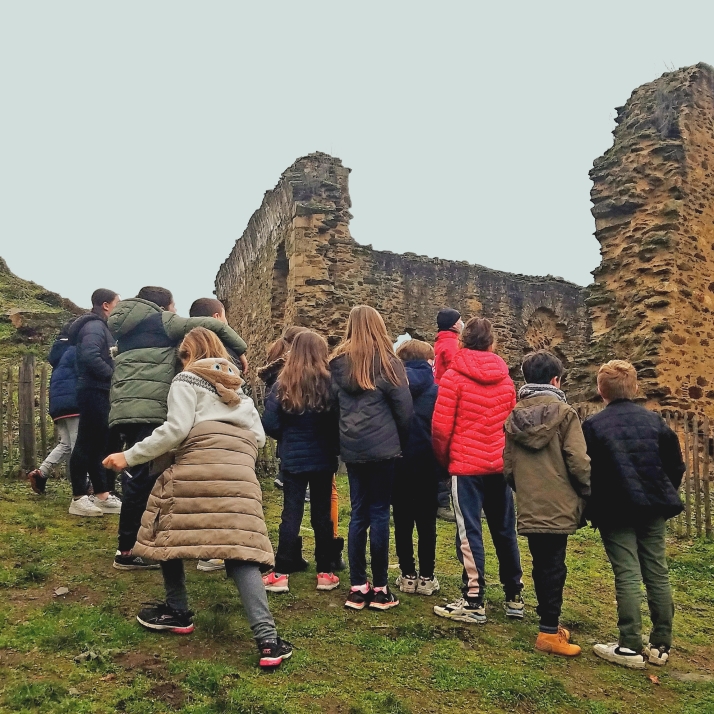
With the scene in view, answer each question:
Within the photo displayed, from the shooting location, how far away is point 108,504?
6547 mm

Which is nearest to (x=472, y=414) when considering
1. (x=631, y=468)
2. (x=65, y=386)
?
(x=631, y=468)

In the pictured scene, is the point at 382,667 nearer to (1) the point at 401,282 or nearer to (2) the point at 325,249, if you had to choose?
(2) the point at 325,249

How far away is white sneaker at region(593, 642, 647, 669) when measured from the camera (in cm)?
432

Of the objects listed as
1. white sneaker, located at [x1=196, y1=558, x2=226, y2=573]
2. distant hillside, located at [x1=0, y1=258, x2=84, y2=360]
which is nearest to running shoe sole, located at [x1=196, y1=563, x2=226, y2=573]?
white sneaker, located at [x1=196, y1=558, x2=226, y2=573]

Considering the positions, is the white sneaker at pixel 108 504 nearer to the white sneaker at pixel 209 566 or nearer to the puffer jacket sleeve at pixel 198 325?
the white sneaker at pixel 209 566

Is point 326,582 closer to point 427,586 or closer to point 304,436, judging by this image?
point 427,586

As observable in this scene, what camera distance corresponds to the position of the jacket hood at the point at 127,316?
518 cm

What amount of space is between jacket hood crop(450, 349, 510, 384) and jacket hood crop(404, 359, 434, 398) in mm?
391

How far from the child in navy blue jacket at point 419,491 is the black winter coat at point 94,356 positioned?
2.68m

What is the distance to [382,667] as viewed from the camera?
3896 mm

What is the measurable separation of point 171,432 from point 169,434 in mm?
15

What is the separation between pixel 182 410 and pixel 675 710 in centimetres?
324

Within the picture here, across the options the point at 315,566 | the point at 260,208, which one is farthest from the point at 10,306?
the point at 315,566

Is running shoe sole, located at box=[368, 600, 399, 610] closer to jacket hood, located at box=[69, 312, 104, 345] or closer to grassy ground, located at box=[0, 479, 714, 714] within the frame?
grassy ground, located at box=[0, 479, 714, 714]
